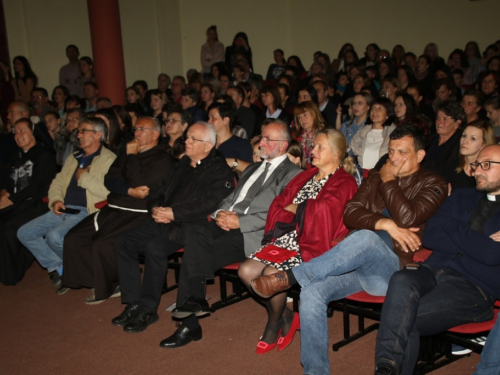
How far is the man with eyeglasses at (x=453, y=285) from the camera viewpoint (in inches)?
104

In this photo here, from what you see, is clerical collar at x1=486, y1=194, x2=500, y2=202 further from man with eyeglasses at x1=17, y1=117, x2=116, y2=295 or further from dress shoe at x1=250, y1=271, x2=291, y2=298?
man with eyeglasses at x1=17, y1=117, x2=116, y2=295

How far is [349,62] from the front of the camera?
1027 cm

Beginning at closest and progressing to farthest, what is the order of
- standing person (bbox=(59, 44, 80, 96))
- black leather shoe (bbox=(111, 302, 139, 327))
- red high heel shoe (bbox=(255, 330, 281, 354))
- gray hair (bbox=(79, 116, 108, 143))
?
red high heel shoe (bbox=(255, 330, 281, 354)) < black leather shoe (bbox=(111, 302, 139, 327)) < gray hair (bbox=(79, 116, 108, 143)) < standing person (bbox=(59, 44, 80, 96))

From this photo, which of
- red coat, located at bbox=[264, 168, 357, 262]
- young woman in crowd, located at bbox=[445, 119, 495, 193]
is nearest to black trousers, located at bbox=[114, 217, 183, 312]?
red coat, located at bbox=[264, 168, 357, 262]

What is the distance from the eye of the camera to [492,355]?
99.5 inches

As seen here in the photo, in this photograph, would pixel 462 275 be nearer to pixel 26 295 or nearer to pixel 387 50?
pixel 26 295

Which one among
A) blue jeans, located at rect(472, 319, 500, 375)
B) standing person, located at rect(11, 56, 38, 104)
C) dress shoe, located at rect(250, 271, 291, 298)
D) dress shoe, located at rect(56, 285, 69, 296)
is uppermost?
standing person, located at rect(11, 56, 38, 104)

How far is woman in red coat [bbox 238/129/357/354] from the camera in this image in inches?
127

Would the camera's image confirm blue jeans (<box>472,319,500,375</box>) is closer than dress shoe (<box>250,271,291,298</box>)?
Yes

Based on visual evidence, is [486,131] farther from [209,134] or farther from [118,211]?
[118,211]

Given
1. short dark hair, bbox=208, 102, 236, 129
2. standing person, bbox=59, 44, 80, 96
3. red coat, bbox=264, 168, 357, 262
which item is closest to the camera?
red coat, bbox=264, 168, 357, 262

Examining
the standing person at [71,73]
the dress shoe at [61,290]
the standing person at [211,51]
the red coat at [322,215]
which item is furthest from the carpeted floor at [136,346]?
the standing person at [211,51]

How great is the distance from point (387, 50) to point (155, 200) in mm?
8247

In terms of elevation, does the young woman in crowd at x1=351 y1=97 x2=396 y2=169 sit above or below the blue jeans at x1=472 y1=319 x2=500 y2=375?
above
